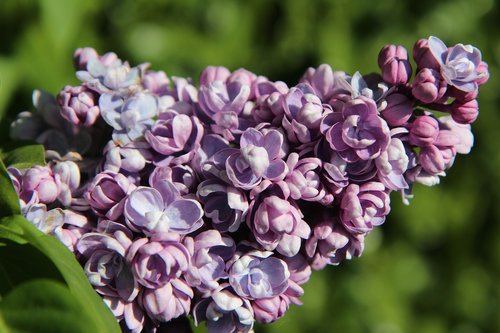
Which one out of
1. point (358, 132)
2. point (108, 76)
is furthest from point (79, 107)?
point (358, 132)

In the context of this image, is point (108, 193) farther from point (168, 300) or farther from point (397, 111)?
point (397, 111)

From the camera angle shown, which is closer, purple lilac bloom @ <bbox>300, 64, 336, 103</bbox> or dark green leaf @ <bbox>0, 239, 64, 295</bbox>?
dark green leaf @ <bbox>0, 239, 64, 295</bbox>

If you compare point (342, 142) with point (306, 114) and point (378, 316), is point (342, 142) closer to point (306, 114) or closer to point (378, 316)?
point (306, 114)

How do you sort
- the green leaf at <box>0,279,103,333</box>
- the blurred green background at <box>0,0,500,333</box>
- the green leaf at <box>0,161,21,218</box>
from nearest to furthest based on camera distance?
the green leaf at <box>0,279,103,333</box> < the green leaf at <box>0,161,21,218</box> < the blurred green background at <box>0,0,500,333</box>

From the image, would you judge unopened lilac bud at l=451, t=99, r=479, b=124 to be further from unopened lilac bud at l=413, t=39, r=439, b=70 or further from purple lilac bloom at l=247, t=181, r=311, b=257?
purple lilac bloom at l=247, t=181, r=311, b=257

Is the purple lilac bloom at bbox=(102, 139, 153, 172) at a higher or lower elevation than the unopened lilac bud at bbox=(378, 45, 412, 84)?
lower

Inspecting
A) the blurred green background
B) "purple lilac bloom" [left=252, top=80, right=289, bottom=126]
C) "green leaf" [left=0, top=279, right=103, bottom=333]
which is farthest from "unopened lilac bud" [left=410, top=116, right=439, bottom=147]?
the blurred green background

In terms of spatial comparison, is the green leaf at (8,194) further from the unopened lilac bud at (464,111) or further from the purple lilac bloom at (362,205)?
the unopened lilac bud at (464,111)
